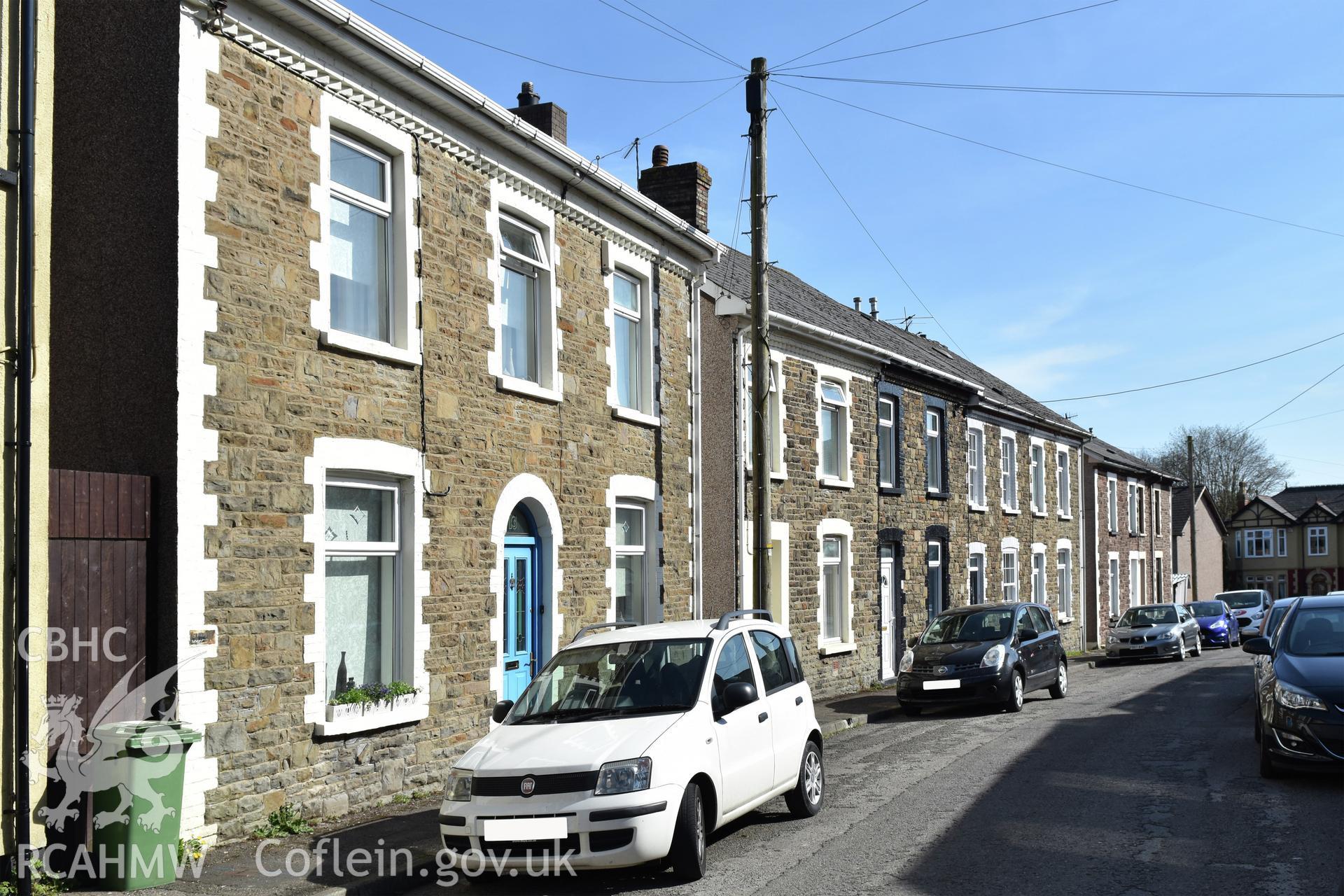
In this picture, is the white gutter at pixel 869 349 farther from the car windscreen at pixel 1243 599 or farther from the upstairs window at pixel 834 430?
the car windscreen at pixel 1243 599

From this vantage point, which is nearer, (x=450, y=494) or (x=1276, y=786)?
(x=1276, y=786)

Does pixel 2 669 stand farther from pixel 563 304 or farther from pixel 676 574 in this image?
pixel 676 574

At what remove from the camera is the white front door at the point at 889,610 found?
24.0 meters

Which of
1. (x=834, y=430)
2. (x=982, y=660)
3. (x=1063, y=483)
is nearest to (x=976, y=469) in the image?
(x=834, y=430)

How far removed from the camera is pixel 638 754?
759cm

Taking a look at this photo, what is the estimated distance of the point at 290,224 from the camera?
1009cm

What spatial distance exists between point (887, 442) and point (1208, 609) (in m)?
19.8

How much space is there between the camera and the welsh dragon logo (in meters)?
7.60

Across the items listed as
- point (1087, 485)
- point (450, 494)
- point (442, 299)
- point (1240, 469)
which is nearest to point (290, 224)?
point (442, 299)

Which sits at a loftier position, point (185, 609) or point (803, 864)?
point (185, 609)

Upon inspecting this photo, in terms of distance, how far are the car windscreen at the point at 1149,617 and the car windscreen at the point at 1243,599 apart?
542 inches

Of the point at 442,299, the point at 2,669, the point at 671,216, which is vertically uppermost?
the point at 671,216

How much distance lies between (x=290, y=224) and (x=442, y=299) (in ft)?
6.99

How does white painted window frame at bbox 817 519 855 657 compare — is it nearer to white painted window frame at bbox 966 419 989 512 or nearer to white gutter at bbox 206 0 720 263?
white gutter at bbox 206 0 720 263
